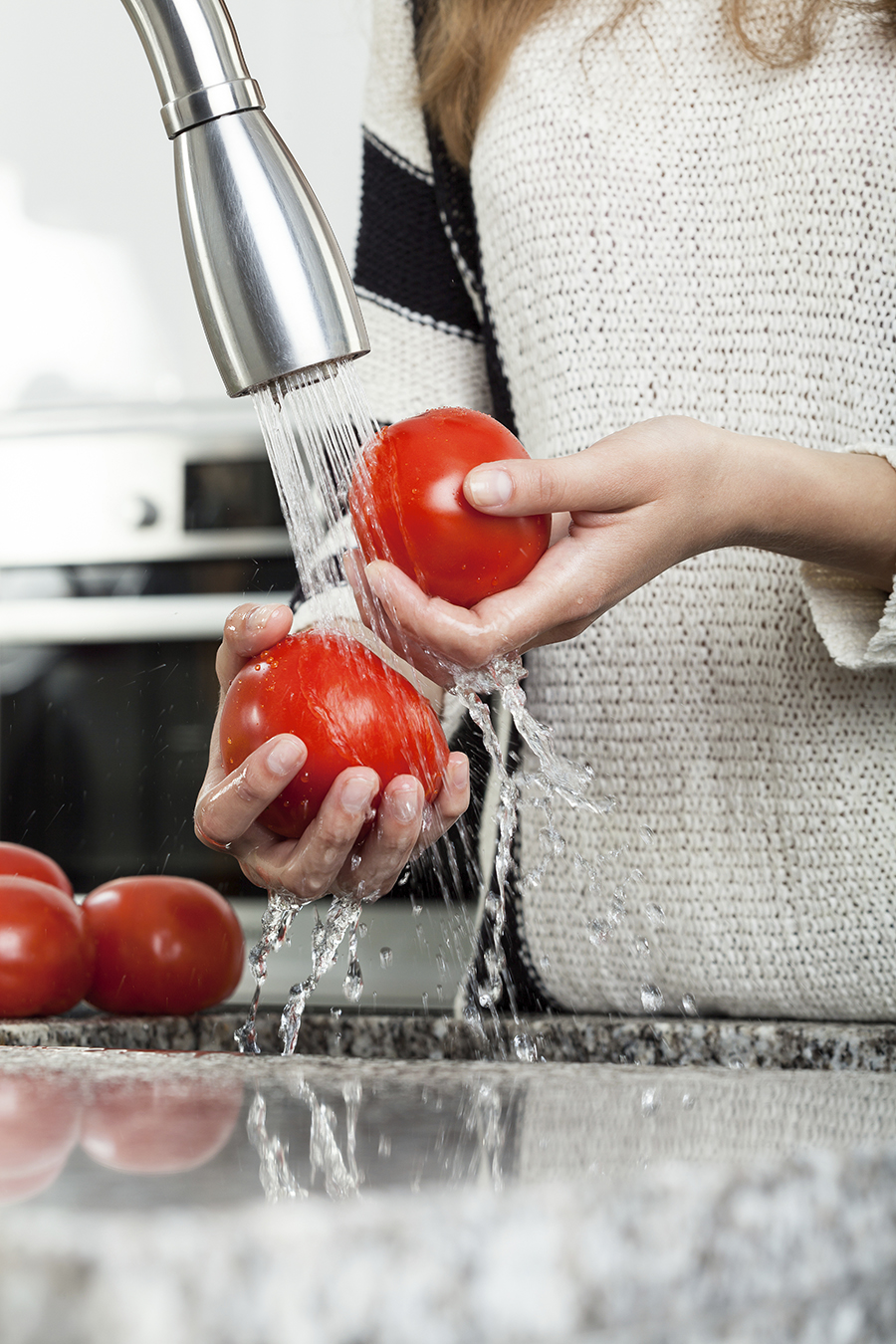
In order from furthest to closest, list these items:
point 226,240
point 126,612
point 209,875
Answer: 1. point 126,612
2. point 209,875
3. point 226,240

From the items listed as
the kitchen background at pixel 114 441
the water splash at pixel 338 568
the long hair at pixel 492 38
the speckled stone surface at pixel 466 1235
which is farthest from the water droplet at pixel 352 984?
the kitchen background at pixel 114 441

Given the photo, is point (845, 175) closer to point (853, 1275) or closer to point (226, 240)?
point (226, 240)

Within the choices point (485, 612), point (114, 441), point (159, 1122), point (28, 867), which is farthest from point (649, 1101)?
point (114, 441)

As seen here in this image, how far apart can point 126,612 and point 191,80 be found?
1.55m

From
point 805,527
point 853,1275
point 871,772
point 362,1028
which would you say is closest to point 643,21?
point 805,527

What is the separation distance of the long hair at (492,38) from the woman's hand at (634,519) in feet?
1.06

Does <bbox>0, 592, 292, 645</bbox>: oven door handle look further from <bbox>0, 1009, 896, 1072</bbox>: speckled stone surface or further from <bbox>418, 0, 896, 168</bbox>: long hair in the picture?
<bbox>0, 1009, 896, 1072</bbox>: speckled stone surface

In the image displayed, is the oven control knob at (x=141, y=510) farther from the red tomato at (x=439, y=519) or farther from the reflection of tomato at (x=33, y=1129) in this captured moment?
the reflection of tomato at (x=33, y=1129)

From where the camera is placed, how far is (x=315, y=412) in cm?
53

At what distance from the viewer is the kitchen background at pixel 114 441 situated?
191cm

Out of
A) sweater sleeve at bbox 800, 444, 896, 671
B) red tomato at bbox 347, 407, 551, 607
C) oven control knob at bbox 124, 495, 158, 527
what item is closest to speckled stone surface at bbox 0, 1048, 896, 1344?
red tomato at bbox 347, 407, 551, 607

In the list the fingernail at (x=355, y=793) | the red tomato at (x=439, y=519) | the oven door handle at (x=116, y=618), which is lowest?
the oven door handle at (x=116, y=618)

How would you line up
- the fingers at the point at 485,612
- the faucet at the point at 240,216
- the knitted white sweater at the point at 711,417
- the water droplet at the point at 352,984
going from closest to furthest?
1. the faucet at the point at 240,216
2. the fingers at the point at 485,612
3. the water droplet at the point at 352,984
4. the knitted white sweater at the point at 711,417

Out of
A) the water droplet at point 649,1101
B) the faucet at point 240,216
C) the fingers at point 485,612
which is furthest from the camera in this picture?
the fingers at point 485,612
